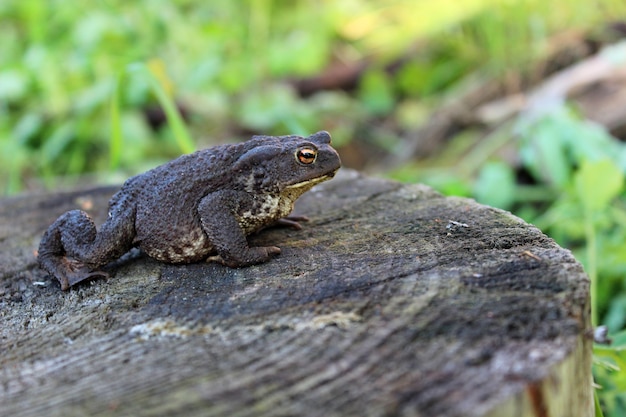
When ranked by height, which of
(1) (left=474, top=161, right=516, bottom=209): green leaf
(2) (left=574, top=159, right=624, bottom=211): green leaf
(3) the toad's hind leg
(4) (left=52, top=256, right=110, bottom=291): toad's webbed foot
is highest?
(3) the toad's hind leg

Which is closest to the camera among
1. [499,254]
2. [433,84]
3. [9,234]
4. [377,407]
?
[377,407]

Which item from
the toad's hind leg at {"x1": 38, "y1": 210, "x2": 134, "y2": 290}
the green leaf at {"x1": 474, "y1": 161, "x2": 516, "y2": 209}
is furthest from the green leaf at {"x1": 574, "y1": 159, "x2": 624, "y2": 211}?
the toad's hind leg at {"x1": 38, "y1": 210, "x2": 134, "y2": 290}

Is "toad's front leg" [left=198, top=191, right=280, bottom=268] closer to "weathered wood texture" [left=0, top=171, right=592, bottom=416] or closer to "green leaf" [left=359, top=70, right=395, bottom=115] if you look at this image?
"weathered wood texture" [left=0, top=171, right=592, bottom=416]

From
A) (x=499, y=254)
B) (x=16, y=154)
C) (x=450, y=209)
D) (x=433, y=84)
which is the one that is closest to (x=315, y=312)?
(x=499, y=254)

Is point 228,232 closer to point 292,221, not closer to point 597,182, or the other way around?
point 292,221

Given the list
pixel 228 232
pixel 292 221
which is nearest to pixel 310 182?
pixel 292 221

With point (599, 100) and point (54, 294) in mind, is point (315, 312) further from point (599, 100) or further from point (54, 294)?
point (599, 100)
